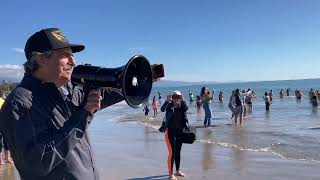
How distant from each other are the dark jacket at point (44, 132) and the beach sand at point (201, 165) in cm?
612

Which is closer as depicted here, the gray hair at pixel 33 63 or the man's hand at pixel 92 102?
the man's hand at pixel 92 102

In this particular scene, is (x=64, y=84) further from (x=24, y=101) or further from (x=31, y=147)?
(x=31, y=147)

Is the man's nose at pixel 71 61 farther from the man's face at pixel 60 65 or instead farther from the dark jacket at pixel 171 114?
the dark jacket at pixel 171 114

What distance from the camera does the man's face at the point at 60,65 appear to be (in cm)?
246

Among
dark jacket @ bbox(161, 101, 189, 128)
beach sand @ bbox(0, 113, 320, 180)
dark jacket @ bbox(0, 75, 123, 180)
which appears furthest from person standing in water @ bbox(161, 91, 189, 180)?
dark jacket @ bbox(0, 75, 123, 180)

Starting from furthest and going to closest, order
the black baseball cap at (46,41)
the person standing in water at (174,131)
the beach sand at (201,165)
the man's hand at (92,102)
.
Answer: the beach sand at (201,165) → the person standing in water at (174,131) → the black baseball cap at (46,41) → the man's hand at (92,102)

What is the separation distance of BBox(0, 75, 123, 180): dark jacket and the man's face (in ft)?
0.17

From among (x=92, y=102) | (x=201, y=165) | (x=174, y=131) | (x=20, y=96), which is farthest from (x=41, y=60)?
(x=201, y=165)

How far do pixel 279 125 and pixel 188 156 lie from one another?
30.1 ft

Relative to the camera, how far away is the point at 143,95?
269 centimetres

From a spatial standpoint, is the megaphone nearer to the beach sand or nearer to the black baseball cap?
the black baseball cap

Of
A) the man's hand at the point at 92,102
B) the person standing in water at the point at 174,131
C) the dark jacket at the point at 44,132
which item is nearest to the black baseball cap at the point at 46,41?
the dark jacket at the point at 44,132

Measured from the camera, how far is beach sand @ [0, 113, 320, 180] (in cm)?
859

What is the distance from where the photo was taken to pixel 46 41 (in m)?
2.42
